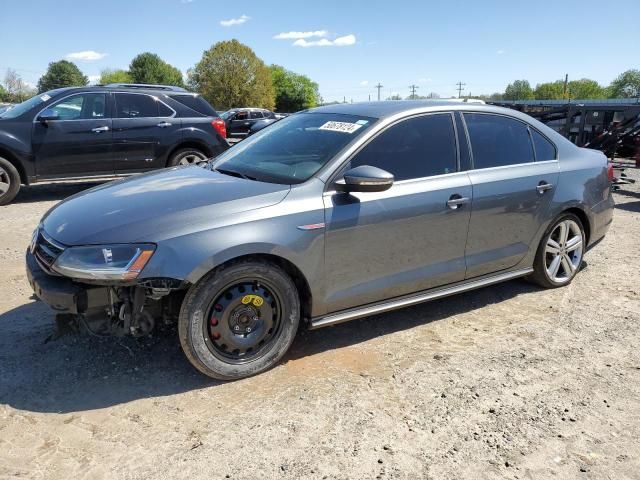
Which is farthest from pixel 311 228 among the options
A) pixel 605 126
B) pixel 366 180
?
pixel 605 126

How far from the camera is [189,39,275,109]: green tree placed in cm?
7300

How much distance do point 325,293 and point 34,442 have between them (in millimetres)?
1758

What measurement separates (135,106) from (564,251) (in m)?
7.05

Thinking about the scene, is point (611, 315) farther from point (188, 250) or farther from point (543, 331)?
point (188, 250)

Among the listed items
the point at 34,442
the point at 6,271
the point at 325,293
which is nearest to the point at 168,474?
the point at 34,442

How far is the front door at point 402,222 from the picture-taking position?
3.38 m

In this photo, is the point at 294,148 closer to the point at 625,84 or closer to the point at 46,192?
the point at 46,192

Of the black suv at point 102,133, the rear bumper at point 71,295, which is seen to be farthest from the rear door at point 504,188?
the black suv at point 102,133

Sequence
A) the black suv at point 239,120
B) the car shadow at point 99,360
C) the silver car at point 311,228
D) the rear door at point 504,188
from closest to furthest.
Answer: the silver car at point 311,228, the car shadow at point 99,360, the rear door at point 504,188, the black suv at point 239,120

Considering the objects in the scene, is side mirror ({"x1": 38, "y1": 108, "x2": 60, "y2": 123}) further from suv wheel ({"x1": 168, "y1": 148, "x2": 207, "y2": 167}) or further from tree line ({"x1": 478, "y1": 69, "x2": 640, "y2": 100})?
tree line ({"x1": 478, "y1": 69, "x2": 640, "y2": 100})

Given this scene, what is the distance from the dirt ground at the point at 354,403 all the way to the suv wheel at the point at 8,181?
445 cm

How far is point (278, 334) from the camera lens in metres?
3.28

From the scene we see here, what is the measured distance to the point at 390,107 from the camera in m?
3.95

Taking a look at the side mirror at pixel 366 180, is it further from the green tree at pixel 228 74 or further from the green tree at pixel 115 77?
the green tree at pixel 115 77
